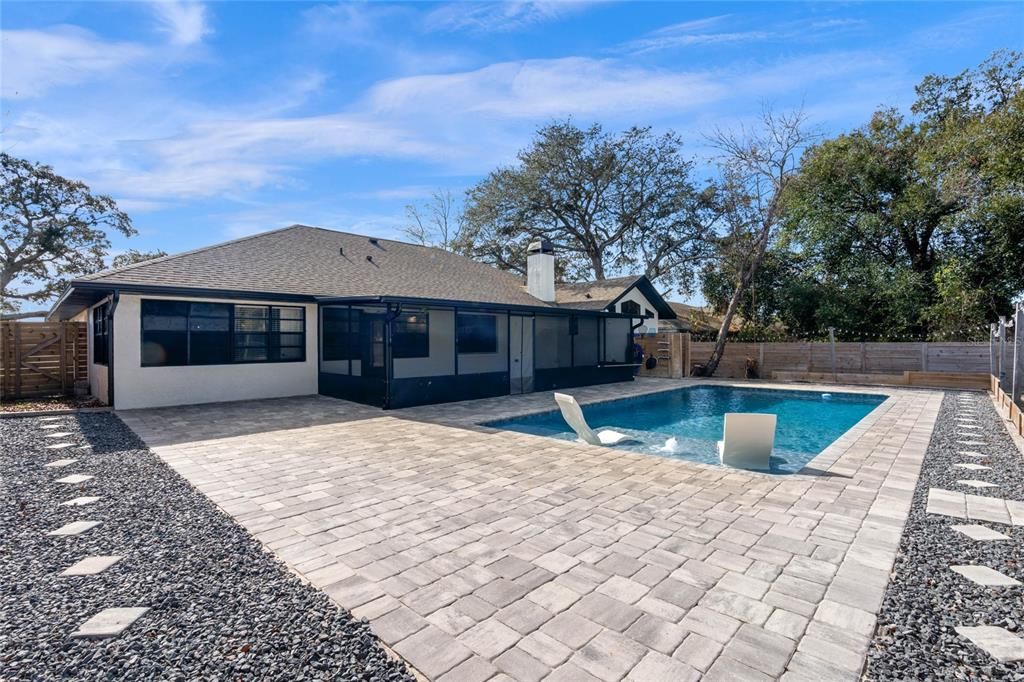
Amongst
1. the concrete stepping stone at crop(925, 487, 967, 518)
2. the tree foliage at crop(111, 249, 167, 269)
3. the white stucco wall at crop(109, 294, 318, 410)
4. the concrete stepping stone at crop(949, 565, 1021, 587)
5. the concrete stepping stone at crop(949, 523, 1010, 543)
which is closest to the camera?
the concrete stepping stone at crop(949, 565, 1021, 587)

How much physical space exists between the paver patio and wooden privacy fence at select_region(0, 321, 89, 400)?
6.63m

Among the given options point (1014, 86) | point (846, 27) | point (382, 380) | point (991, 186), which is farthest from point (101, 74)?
point (1014, 86)

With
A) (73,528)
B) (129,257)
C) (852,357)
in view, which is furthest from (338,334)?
(129,257)

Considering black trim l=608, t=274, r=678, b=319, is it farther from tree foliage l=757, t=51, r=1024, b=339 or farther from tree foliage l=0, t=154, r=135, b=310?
tree foliage l=0, t=154, r=135, b=310

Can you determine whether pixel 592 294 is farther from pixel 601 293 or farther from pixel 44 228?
pixel 44 228

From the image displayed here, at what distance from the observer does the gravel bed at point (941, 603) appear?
83.4 inches

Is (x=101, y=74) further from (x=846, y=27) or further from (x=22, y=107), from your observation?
(x=846, y=27)

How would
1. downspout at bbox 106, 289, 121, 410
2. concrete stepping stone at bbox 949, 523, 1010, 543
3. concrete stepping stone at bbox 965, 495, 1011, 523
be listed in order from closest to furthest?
concrete stepping stone at bbox 949, 523, 1010, 543 → concrete stepping stone at bbox 965, 495, 1011, 523 → downspout at bbox 106, 289, 121, 410

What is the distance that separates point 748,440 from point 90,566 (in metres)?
6.19

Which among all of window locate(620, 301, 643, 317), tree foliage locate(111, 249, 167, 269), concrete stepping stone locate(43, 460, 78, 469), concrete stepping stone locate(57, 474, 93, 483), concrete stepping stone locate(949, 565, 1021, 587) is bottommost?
concrete stepping stone locate(949, 565, 1021, 587)

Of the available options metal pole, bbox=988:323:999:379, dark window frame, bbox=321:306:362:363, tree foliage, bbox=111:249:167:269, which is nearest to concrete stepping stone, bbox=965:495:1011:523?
dark window frame, bbox=321:306:362:363

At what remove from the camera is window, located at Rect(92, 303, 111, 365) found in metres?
9.40

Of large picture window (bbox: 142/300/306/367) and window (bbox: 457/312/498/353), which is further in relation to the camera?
window (bbox: 457/312/498/353)

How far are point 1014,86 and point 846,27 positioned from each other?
35.7 feet
